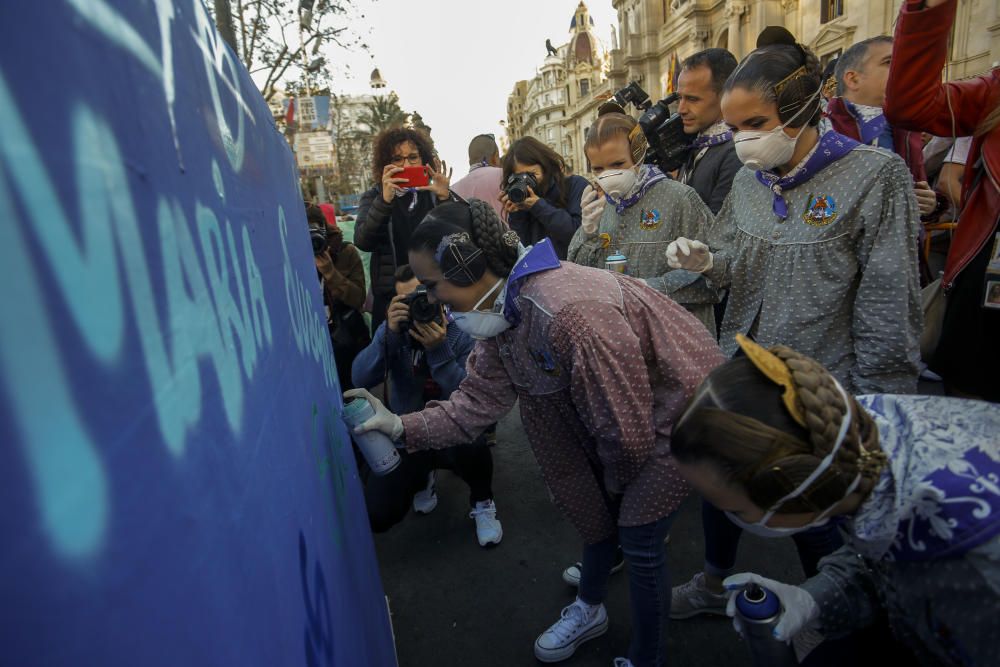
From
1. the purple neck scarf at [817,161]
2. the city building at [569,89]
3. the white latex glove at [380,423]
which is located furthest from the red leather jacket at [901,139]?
the city building at [569,89]

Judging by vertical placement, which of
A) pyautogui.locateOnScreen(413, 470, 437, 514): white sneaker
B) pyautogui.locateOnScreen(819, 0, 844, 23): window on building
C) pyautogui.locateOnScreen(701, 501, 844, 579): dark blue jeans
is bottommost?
pyautogui.locateOnScreen(413, 470, 437, 514): white sneaker

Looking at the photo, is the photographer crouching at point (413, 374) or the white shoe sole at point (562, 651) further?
the photographer crouching at point (413, 374)

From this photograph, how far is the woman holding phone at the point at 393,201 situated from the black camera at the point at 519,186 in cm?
34

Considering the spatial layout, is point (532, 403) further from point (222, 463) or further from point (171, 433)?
point (171, 433)

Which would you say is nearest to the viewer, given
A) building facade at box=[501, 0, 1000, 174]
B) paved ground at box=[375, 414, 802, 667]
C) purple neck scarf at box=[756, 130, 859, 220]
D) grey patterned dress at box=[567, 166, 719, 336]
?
purple neck scarf at box=[756, 130, 859, 220]

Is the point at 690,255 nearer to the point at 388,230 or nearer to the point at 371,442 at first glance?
the point at 371,442

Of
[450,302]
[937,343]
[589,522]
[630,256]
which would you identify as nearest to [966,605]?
[589,522]

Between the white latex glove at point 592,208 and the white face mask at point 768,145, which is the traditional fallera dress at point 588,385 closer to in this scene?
the white face mask at point 768,145

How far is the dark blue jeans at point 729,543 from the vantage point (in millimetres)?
1782

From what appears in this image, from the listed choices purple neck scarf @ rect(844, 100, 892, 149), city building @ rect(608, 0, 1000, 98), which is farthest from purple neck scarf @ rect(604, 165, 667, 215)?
city building @ rect(608, 0, 1000, 98)

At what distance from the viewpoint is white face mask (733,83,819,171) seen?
5.93 feet

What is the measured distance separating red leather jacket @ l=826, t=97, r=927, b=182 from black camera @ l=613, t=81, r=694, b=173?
67cm

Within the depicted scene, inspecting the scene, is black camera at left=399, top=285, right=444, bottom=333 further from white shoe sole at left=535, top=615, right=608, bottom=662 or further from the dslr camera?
white shoe sole at left=535, top=615, right=608, bottom=662

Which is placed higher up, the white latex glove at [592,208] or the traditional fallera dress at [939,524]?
the white latex glove at [592,208]
